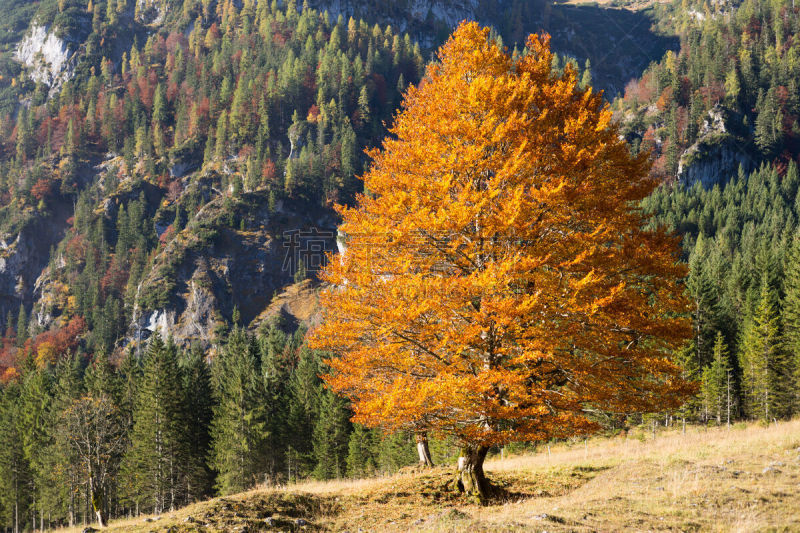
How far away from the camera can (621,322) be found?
1003 cm

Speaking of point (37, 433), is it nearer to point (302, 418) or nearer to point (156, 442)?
point (156, 442)

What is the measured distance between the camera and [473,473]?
12305mm

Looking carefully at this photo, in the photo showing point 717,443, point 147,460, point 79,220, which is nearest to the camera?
point 717,443

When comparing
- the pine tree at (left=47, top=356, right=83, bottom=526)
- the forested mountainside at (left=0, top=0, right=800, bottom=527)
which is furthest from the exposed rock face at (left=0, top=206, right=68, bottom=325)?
the pine tree at (left=47, top=356, right=83, bottom=526)

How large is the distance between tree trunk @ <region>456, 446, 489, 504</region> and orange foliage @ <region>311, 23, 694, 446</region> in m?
1.38

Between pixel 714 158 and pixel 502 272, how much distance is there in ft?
641

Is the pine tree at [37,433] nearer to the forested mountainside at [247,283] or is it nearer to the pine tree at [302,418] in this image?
the forested mountainside at [247,283]

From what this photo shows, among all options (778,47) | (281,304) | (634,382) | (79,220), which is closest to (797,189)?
(778,47)

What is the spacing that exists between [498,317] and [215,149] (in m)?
203

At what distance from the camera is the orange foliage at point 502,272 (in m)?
10.2

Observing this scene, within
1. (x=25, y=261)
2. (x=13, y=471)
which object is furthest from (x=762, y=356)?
(x=25, y=261)

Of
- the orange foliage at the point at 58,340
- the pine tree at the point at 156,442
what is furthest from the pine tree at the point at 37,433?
the orange foliage at the point at 58,340

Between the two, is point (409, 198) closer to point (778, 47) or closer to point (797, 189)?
point (797, 189)

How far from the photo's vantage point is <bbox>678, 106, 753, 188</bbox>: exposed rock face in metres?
169
